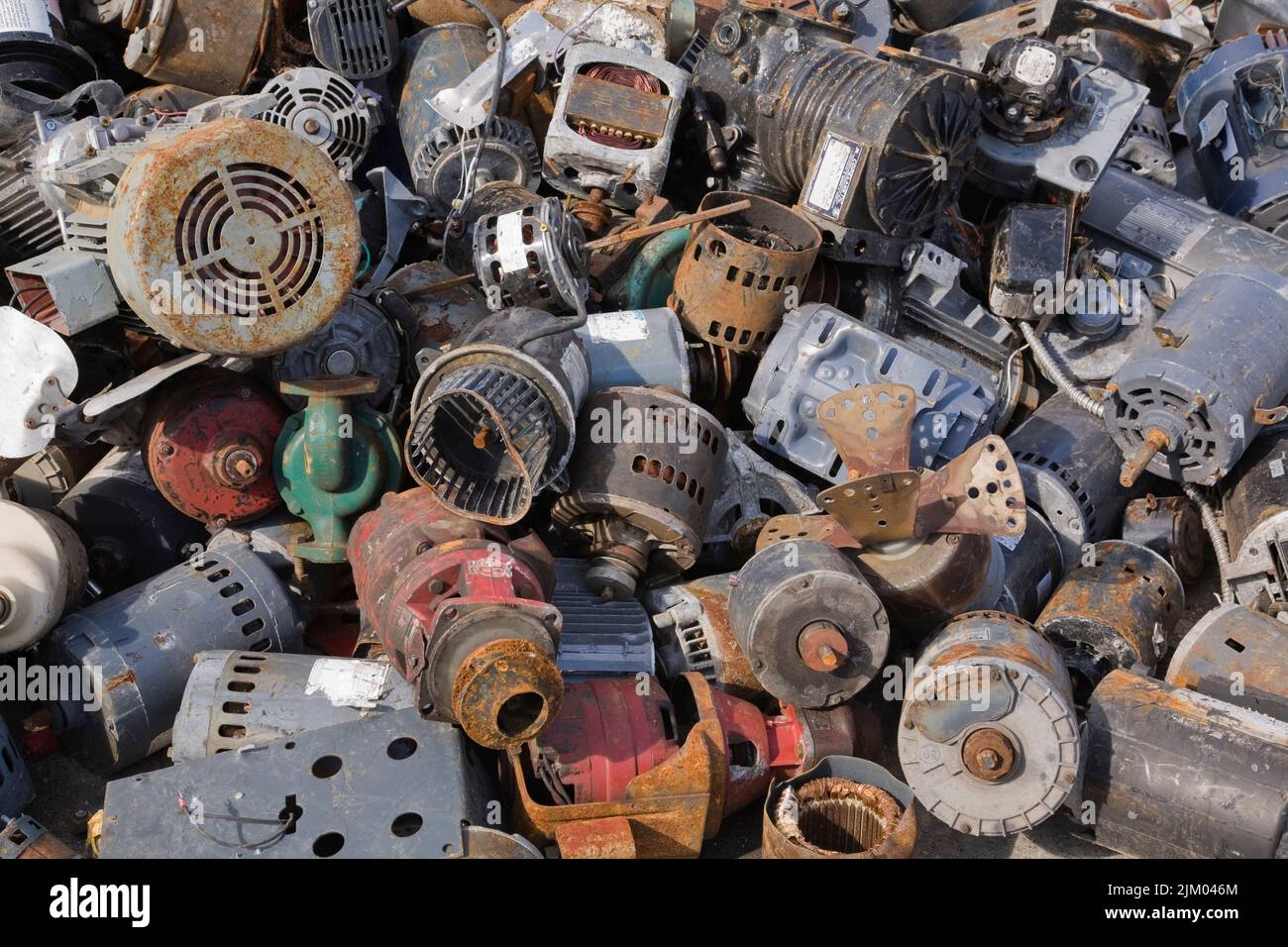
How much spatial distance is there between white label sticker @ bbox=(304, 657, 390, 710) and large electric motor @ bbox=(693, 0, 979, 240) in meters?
2.52

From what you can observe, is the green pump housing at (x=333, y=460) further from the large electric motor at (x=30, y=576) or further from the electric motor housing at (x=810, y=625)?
the electric motor housing at (x=810, y=625)

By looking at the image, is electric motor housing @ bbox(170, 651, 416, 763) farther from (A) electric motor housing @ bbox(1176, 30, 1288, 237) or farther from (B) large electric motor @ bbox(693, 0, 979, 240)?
(A) electric motor housing @ bbox(1176, 30, 1288, 237)

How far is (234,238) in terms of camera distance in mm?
4070

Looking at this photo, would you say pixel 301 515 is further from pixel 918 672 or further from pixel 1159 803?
pixel 1159 803

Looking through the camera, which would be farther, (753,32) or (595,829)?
(753,32)

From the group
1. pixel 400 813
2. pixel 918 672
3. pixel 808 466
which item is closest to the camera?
pixel 400 813

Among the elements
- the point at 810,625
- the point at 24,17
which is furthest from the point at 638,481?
the point at 24,17

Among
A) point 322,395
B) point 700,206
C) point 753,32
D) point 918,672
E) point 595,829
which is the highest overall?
point 753,32

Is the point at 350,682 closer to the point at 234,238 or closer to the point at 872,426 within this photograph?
the point at 234,238

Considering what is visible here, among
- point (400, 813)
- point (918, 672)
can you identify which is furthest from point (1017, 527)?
Result: point (400, 813)

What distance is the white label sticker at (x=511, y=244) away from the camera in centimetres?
474

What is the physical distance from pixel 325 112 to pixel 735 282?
199 cm

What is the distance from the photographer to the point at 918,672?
4.00 meters

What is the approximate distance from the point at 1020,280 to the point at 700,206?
4.52ft
